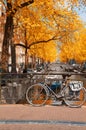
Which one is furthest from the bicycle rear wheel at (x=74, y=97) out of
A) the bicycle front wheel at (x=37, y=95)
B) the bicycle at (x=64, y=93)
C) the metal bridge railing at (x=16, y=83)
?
the metal bridge railing at (x=16, y=83)

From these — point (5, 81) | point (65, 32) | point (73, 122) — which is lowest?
point (73, 122)

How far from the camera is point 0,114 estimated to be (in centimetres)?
1216

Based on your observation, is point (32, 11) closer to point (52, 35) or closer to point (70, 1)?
point (70, 1)

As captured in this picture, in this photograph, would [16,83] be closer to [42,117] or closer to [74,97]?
[74,97]

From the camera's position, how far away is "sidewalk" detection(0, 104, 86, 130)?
1034 cm

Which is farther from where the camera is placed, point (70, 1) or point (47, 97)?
point (70, 1)

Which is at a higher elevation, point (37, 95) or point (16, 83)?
point (16, 83)

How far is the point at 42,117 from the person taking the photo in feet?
38.4

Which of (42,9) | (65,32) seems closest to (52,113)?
(42,9)

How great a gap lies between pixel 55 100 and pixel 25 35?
2677cm

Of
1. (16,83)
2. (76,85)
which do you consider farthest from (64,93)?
(16,83)

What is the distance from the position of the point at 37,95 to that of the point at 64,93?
1.10m

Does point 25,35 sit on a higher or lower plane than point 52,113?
higher

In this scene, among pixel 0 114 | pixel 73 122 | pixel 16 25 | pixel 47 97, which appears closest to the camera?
pixel 73 122
